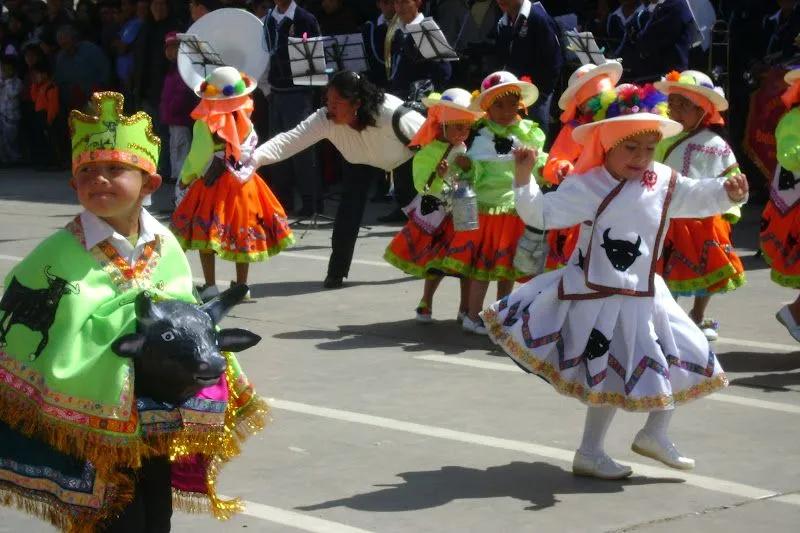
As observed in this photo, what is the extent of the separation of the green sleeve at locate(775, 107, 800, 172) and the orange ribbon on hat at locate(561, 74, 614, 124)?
118cm

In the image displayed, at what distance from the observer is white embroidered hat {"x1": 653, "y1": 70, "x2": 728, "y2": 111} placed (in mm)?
9000

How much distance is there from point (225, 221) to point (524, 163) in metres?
5.16

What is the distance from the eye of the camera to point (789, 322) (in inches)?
359

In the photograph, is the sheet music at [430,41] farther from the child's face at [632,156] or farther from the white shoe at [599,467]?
the white shoe at [599,467]

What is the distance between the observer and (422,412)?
782cm

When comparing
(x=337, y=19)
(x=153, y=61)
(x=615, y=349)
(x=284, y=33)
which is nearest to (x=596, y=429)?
(x=615, y=349)

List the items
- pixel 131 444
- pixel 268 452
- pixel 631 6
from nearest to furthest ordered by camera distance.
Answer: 1. pixel 131 444
2. pixel 268 452
3. pixel 631 6

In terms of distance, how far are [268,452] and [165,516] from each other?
7.64ft

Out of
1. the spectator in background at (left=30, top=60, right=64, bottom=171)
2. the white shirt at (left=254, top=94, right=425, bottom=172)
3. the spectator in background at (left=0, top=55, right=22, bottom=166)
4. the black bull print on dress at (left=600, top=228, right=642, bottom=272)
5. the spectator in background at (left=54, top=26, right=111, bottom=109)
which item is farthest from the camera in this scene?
the spectator in background at (left=0, top=55, right=22, bottom=166)

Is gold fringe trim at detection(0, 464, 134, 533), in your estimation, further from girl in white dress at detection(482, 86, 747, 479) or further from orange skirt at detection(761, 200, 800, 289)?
orange skirt at detection(761, 200, 800, 289)

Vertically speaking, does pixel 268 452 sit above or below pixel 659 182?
below

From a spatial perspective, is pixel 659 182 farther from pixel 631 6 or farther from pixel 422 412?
pixel 631 6

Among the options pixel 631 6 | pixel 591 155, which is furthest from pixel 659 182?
pixel 631 6

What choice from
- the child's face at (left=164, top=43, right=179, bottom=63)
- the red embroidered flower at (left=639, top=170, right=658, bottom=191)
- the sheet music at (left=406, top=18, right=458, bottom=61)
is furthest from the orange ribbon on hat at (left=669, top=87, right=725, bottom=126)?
the child's face at (left=164, top=43, right=179, bottom=63)
